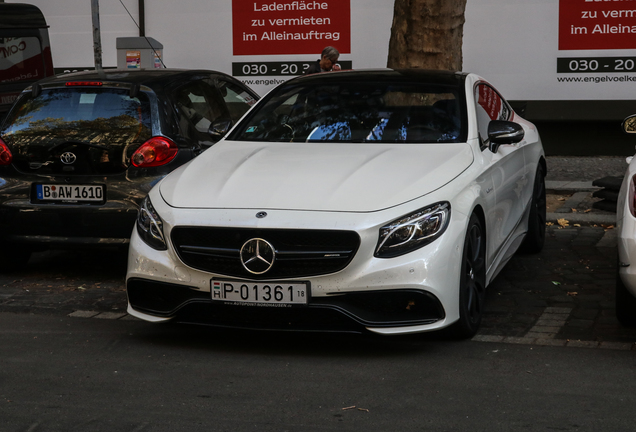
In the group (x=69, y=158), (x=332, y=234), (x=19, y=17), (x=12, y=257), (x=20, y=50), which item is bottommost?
(x=12, y=257)

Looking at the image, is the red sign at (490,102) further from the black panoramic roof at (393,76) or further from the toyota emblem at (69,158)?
the toyota emblem at (69,158)

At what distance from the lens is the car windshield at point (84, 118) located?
665 cm

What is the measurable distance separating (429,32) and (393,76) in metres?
3.69

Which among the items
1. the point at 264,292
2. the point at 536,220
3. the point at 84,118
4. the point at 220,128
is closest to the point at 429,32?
the point at 536,220

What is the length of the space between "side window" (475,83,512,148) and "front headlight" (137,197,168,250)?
2071 millimetres

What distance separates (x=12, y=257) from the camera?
→ 7234mm

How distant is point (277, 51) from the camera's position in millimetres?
14898

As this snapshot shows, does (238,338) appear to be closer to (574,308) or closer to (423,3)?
(574,308)

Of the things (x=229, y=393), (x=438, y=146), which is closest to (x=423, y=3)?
(x=438, y=146)

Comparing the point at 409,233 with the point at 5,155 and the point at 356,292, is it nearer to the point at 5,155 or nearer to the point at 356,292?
the point at 356,292

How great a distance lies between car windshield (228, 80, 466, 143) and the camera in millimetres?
5871

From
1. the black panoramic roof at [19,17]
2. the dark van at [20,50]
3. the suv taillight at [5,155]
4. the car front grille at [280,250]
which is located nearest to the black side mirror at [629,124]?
the car front grille at [280,250]

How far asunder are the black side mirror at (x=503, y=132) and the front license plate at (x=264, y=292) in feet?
5.84

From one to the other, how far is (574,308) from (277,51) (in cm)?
979
